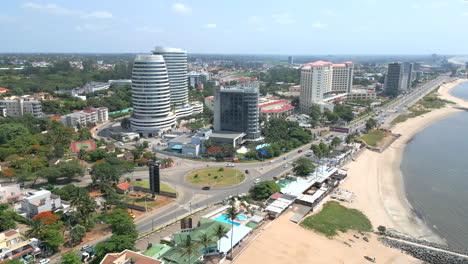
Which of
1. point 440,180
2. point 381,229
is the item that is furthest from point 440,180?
point 381,229

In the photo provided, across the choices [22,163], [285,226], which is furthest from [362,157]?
[22,163]

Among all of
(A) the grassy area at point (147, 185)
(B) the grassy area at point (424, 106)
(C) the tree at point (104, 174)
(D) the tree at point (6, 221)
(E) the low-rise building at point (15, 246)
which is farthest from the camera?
(B) the grassy area at point (424, 106)

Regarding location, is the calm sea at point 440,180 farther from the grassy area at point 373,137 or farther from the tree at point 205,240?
the tree at point 205,240

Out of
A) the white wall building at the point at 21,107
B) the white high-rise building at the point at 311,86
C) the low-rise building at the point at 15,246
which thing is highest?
the white high-rise building at the point at 311,86

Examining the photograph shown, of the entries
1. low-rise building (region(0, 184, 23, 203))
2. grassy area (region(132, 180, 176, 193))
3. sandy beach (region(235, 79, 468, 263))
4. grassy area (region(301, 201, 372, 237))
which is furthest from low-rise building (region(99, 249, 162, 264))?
low-rise building (region(0, 184, 23, 203))

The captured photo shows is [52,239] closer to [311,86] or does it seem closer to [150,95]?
[150,95]

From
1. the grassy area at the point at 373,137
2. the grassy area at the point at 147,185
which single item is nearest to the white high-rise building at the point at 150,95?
the grassy area at the point at 147,185
